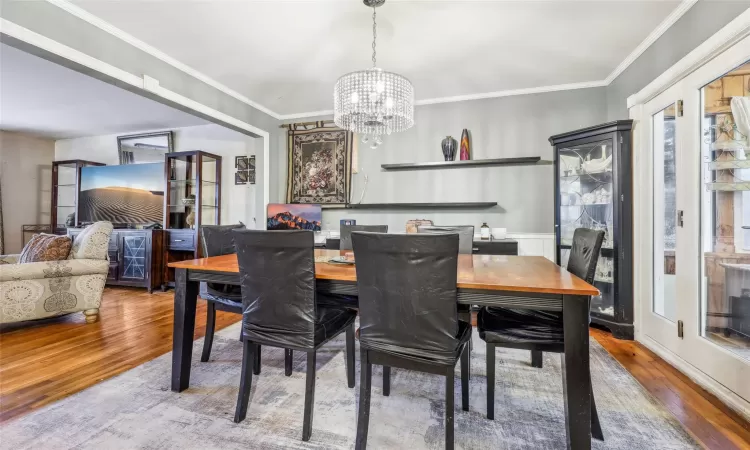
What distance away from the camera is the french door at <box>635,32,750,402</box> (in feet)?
6.04

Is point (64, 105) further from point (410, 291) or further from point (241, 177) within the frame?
point (410, 291)

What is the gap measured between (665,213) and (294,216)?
3.68 metres

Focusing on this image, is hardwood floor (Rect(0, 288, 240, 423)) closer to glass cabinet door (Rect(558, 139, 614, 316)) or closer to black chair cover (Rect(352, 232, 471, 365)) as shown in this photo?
black chair cover (Rect(352, 232, 471, 365))

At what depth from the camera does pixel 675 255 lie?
2350 mm

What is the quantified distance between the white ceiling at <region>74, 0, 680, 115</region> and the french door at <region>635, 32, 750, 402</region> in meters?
0.72

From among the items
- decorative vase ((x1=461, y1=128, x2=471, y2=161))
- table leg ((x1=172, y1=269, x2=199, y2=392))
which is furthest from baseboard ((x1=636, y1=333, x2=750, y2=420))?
table leg ((x1=172, y1=269, x2=199, y2=392))

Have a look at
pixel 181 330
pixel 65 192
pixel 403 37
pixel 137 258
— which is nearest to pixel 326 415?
pixel 181 330

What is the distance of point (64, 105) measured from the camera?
416 centimetres

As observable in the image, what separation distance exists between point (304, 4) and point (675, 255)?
3.09 meters

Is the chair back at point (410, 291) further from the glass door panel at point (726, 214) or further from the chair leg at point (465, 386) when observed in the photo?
the glass door panel at point (726, 214)

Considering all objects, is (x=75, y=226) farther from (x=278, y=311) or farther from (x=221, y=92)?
(x=278, y=311)

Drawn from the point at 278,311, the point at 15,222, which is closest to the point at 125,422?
the point at 278,311

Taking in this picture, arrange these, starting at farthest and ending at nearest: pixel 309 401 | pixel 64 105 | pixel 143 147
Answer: pixel 143 147 → pixel 64 105 → pixel 309 401

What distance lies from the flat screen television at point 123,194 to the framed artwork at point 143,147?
0.30m
